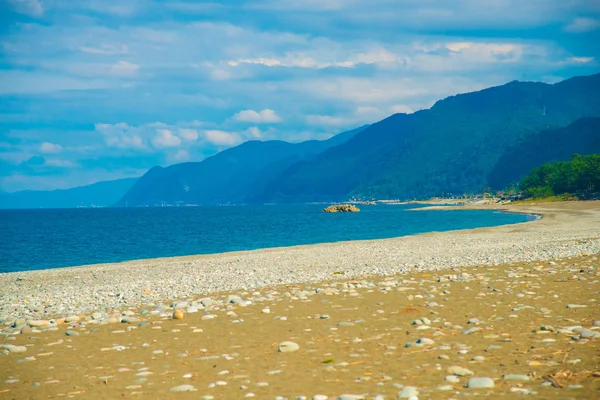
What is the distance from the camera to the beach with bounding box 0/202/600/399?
8539mm

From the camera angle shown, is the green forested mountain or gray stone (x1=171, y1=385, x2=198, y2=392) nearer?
gray stone (x1=171, y1=385, x2=198, y2=392)

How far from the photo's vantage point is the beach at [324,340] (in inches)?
336

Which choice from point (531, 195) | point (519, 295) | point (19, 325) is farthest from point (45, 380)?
point (531, 195)

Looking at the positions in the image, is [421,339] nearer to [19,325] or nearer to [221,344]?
[221,344]

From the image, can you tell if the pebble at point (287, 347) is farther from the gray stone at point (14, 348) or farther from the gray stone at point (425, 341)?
the gray stone at point (14, 348)

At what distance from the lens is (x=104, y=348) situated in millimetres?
11758

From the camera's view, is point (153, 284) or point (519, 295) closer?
point (519, 295)

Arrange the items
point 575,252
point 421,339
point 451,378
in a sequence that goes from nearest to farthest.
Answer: point 451,378 < point 421,339 < point 575,252

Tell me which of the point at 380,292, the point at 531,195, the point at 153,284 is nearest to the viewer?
the point at 380,292

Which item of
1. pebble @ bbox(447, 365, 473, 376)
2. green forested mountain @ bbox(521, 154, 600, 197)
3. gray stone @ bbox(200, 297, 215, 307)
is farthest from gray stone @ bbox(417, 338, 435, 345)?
green forested mountain @ bbox(521, 154, 600, 197)

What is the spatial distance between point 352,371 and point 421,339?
2201 mm

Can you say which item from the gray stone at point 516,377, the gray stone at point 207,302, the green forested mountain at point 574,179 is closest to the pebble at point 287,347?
the gray stone at point 516,377

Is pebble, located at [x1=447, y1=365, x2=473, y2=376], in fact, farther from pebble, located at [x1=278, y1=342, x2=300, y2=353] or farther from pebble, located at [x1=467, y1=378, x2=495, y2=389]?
pebble, located at [x1=278, y1=342, x2=300, y2=353]

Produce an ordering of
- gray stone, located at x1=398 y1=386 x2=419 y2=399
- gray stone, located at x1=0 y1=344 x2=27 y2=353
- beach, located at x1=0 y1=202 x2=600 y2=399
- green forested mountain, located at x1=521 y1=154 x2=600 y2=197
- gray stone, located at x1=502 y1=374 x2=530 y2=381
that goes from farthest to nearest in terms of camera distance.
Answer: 1. green forested mountain, located at x1=521 y1=154 x2=600 y2=197
2. gray stone, located at x1=0 y1=344 x2=27 y2=353
3. beach, located at x1=0 y1=202 x2=600 y2=399
4. gray stone, located at x1=502 y1=374 x2=530 y2=381
5. gray stone, located at x1=398 y1=386 x2=419 y2=399
